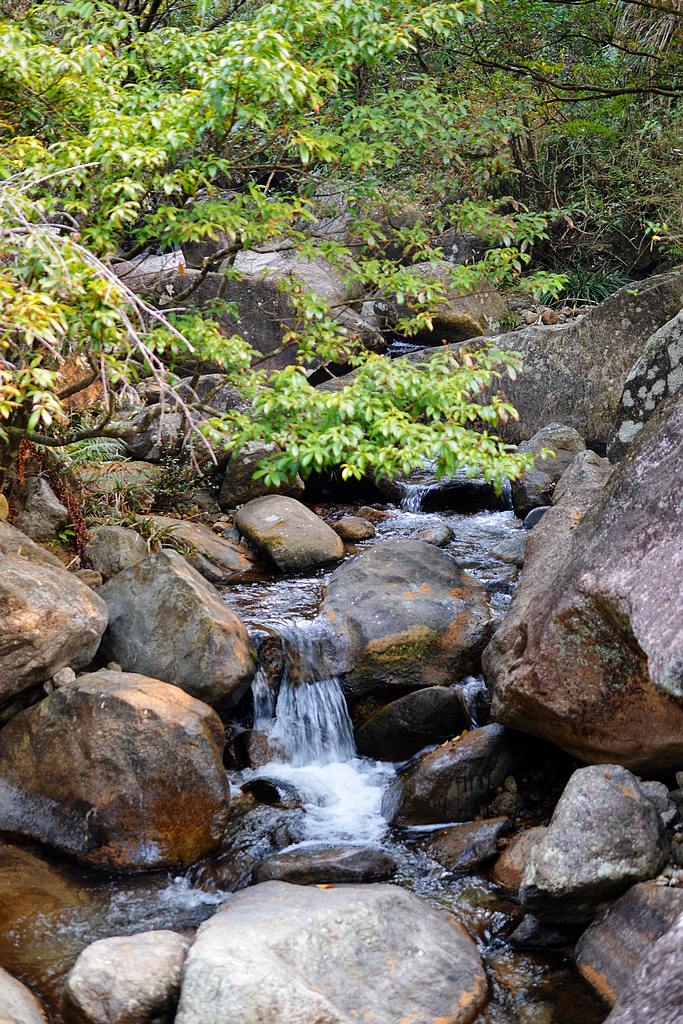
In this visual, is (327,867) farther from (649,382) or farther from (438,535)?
(649,382)

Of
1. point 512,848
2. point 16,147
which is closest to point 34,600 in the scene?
point 16,147

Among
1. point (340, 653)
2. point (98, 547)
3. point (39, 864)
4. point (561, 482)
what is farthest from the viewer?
point (561, 482)

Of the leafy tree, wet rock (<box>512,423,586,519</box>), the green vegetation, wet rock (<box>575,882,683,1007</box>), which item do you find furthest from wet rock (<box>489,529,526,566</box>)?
wet rock (<box>575,882,683,1007</box>)

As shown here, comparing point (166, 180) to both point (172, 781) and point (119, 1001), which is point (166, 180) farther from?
point (119, 1001)

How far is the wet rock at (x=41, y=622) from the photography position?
4816 mm

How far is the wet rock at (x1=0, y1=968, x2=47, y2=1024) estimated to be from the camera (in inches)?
123

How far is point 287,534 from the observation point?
8180 millimetres

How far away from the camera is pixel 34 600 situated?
497cm

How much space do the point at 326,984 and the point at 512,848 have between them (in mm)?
1587

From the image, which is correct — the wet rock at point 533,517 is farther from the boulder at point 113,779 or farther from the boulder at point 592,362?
the boulder at point 113,779

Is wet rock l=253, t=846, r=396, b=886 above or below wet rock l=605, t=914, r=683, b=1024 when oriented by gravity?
below

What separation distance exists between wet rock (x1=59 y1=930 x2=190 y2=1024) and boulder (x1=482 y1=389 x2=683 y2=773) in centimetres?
249

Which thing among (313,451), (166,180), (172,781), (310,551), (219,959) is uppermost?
(166,180)

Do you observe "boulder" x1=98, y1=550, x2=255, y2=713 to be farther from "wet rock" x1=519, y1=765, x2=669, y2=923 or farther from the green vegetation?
"wet rock" x1=519, y1=765, x2=669, y2=923
